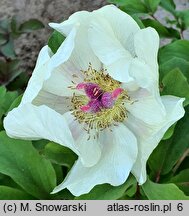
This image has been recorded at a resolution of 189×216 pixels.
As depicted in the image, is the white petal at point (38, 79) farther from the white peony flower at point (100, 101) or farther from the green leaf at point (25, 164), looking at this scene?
the green leaf at point (25, 164)

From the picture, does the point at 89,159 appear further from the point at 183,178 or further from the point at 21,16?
the point at 21,16

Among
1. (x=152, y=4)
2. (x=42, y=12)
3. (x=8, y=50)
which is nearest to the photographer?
(x=152, y=4)

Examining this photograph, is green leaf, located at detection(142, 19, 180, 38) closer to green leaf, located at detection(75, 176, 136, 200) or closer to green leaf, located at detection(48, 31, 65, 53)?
green leaf, located at detection(48, 31, 65, 53)

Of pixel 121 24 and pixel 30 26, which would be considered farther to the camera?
pixel 30 26

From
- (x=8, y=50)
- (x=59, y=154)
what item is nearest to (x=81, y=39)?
(x=59, y=154)

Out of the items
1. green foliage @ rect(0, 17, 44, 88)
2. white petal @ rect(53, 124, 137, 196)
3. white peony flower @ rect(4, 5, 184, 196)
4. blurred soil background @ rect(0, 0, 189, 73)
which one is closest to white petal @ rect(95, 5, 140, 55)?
white peony flower @ rect(4, 5, 184, 196)

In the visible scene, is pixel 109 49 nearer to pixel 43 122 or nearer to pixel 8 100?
pixel 43 122

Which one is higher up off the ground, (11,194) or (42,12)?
(11,194)

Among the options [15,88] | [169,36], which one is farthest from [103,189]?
[15,88]
